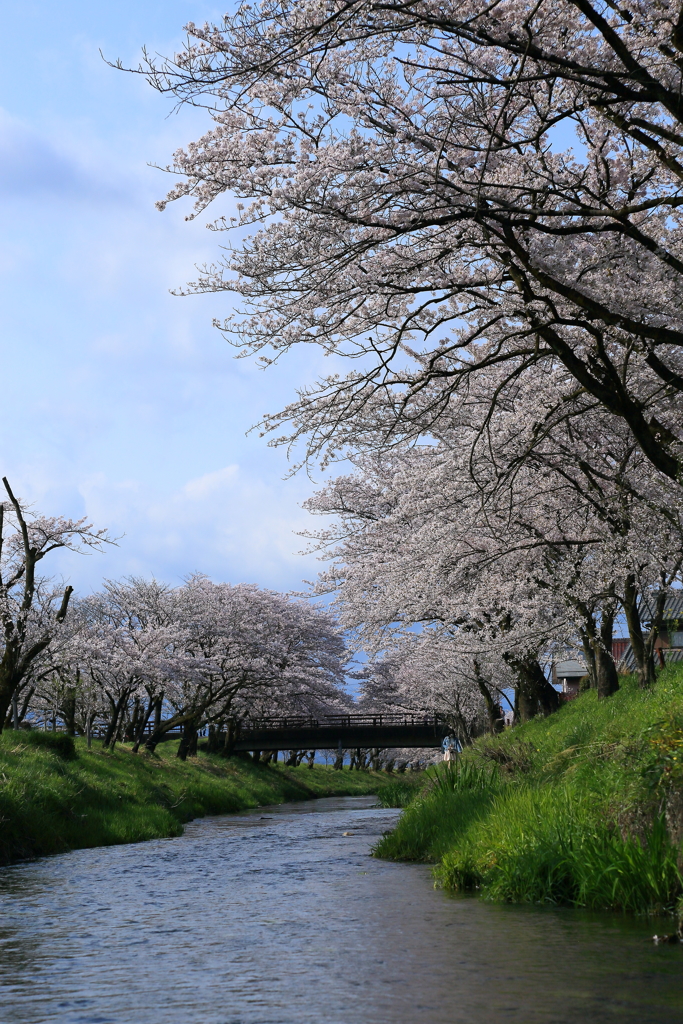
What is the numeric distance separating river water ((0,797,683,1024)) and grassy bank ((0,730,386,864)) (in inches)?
153

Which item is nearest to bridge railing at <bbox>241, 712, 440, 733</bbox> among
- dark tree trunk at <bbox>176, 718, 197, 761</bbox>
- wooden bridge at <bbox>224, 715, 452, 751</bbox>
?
wooden bridge at <bbox>224, 715, 452, 751</bbox>

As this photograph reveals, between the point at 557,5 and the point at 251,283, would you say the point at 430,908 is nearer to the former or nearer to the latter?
the point at 251,283

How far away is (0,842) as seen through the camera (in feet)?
50.0

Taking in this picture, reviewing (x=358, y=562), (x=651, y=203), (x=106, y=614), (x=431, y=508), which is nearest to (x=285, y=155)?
(x=651, y=203)

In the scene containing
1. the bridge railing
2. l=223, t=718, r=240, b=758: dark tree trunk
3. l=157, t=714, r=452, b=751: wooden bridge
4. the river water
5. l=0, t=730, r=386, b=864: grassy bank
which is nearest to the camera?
the river water

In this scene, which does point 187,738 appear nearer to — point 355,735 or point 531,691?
point 355,735

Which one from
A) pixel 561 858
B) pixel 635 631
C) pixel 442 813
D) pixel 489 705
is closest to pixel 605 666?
pixel 635 631

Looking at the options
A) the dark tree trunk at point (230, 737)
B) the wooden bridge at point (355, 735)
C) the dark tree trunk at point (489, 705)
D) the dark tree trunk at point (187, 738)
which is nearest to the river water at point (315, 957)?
the dark tree trunk at point (489, 705)

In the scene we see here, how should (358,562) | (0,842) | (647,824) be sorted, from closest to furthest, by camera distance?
(647,824)
(0,842)
(358,562)

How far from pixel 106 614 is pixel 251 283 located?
39288 millimetres

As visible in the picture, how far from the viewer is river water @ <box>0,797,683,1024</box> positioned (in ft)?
18.2

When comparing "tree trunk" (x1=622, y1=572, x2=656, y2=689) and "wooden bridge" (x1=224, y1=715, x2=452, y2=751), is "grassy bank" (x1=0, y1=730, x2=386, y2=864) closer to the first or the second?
"tree trunk" (x1=622, y1=572, x2=656, y2=689)

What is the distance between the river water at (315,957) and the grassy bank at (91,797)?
3881 millimetres

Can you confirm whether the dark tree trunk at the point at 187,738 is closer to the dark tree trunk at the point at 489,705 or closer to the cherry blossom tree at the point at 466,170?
the dark tree trunk at the point at 489,705
